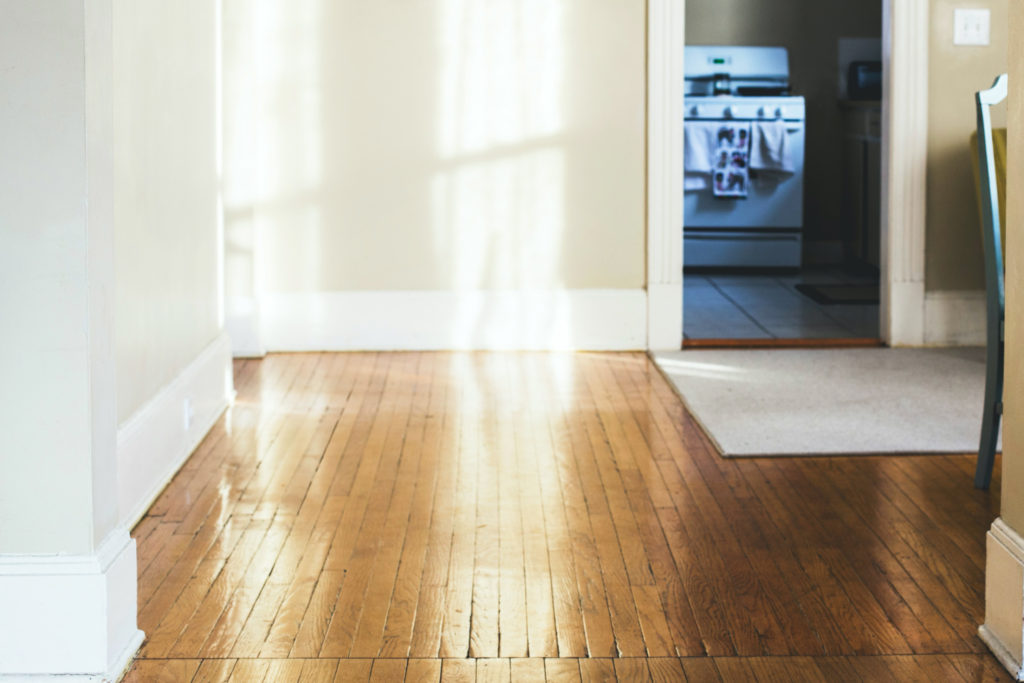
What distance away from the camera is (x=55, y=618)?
214cm

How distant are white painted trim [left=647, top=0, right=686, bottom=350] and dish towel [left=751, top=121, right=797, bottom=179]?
6.52 feet

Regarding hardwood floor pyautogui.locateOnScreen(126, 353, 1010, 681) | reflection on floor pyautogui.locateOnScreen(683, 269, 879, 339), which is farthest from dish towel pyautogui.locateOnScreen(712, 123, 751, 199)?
hardwood floor pyautogui.locateOnScreen(126, 353, 1010, 681)

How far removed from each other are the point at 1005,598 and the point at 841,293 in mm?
4385


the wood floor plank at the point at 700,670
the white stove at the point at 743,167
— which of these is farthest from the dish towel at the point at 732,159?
the wood floor plank at the point at 700,670

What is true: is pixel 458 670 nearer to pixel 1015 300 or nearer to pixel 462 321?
pixel 1015 300

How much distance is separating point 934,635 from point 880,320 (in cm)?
308

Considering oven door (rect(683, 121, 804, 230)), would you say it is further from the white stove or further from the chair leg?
the chair leg

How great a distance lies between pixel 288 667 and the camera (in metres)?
2.21

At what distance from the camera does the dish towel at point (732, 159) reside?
691cm

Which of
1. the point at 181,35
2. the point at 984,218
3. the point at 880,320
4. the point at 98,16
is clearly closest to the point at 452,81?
the point at 181,35

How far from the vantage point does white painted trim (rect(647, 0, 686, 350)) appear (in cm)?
496

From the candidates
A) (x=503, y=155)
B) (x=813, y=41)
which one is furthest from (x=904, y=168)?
(x=813, y=41)

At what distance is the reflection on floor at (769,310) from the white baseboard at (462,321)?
15.6 inches

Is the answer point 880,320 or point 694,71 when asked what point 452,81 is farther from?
point 694,71
